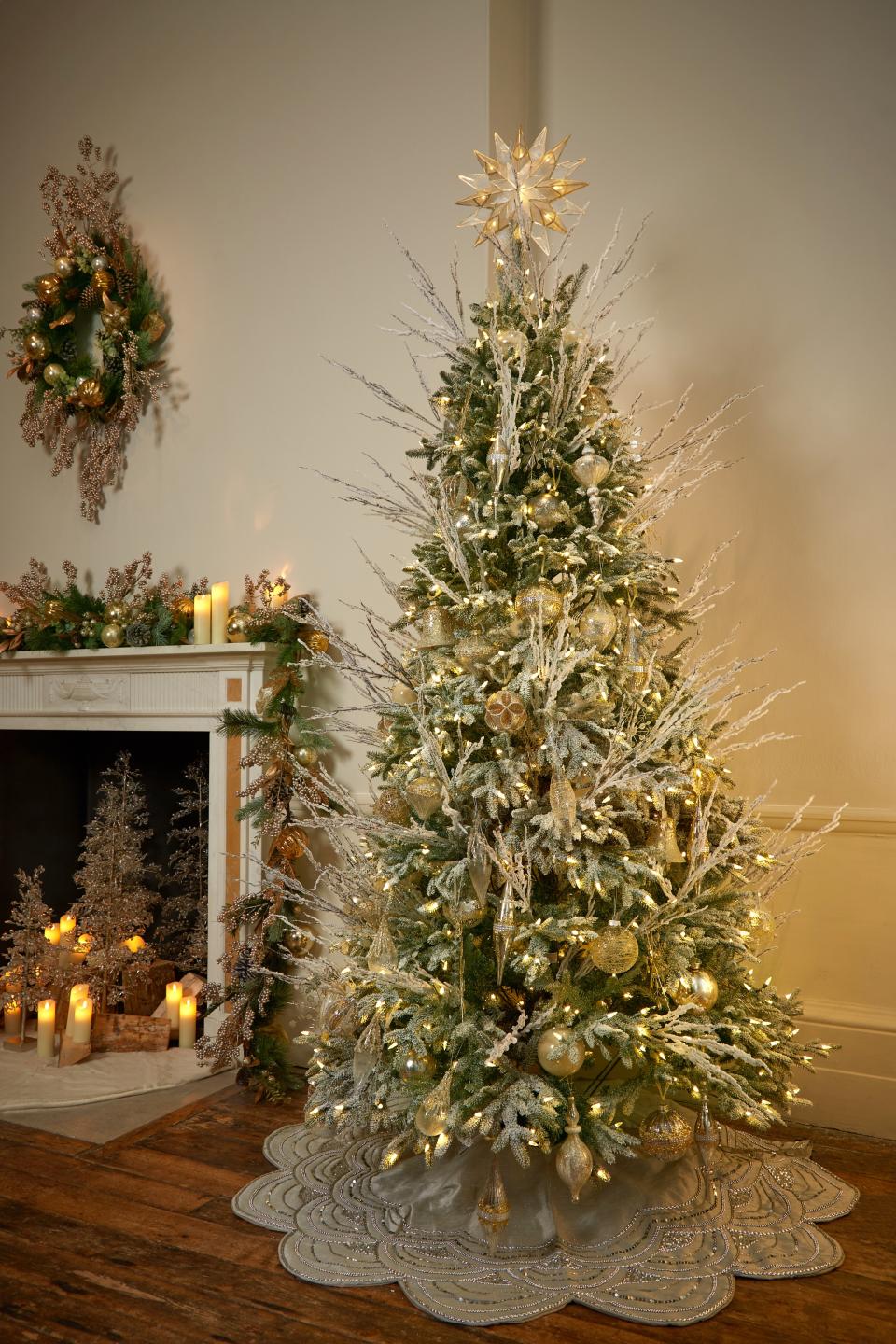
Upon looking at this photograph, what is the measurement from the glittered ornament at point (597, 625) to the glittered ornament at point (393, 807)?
0.56m

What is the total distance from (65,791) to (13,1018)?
0.91 m

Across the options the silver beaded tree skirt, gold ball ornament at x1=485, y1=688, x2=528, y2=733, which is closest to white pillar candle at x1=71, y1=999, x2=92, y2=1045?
the silver beaded tree skirt

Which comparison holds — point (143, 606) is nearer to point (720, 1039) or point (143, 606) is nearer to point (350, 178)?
point (350, 178)

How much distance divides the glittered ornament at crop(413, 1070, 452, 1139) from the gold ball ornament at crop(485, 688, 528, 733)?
2.32 feet

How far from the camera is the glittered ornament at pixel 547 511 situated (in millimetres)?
2189

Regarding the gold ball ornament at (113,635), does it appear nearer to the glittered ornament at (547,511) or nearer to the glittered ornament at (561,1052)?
the glittered ornament at (547,511)

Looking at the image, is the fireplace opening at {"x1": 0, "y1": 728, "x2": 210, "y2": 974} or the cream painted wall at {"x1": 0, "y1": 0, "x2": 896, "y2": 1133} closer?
the cream painted wall at {"x1": 0, "y1": 0, "x2": 896, "y2": 1133}

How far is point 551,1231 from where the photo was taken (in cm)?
201

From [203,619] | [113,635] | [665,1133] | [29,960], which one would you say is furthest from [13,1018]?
[665,1133]

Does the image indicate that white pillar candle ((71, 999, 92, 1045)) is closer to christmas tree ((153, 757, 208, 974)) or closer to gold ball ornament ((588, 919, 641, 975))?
christmas tree ((153, 757, 208, 974))

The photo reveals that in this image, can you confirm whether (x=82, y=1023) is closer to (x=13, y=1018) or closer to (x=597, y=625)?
(x=13, y=1018)

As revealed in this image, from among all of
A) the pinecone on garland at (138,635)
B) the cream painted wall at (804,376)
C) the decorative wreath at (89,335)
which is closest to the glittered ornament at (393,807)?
the cream painted wall at (804,376)

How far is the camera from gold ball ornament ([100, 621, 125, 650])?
337 cm

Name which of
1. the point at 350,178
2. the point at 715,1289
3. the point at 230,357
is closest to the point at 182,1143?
the point at 715,1289
